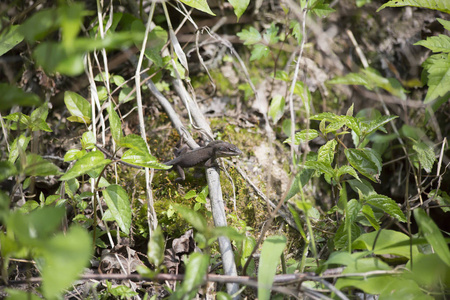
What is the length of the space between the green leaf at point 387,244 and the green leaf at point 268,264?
61cm

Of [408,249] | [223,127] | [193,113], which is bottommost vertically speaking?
[408,249]

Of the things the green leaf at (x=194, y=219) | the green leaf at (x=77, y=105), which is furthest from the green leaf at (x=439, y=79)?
the green leaf at (x=77, y=105)

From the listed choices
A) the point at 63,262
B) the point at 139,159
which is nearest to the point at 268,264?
the point at 139,159

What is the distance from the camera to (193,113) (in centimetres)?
423

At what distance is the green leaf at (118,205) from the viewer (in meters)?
2.78

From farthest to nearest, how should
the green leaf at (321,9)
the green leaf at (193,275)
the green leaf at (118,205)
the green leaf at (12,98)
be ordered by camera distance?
the green leaf at (321,9) → the green leaf at (118,205) → the green leaf at (193,275) → the green leaf at (12,98)

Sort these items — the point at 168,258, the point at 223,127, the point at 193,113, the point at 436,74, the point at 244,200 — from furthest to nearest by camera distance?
the point at 223,127, the point at 193,113, the point at 244,200, the point at 168,258, the point at 436,74

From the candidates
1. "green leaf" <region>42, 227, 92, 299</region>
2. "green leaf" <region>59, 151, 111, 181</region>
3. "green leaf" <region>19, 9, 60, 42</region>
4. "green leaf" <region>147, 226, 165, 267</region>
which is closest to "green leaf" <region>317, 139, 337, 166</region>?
"green leaf" <region>147, 226, 165, 267</region>

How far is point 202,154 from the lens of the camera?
4.20 m

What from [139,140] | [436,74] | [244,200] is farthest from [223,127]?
[436,74]

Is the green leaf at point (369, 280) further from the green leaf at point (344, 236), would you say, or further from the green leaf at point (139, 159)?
the green leaf at point (139, 159)

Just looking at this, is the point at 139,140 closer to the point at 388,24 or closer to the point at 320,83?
the point at 320,83

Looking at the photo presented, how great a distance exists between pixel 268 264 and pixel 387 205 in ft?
4.00

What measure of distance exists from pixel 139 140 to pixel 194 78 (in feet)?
8.54
